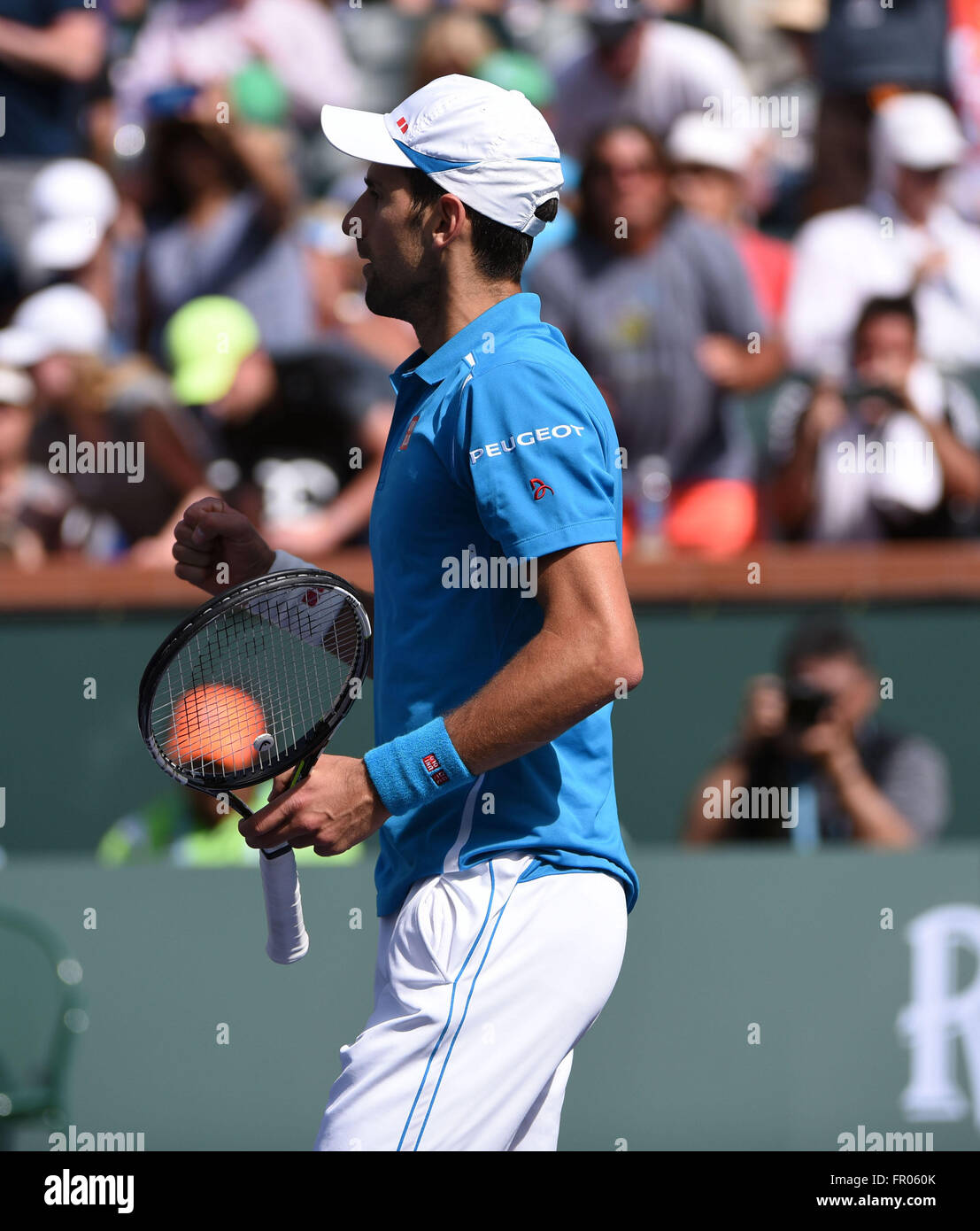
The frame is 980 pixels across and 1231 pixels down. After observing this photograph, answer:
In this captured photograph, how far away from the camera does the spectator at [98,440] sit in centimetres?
534

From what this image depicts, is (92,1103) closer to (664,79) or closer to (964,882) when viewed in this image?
(964,882)

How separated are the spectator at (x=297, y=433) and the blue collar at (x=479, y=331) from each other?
9.40 feet

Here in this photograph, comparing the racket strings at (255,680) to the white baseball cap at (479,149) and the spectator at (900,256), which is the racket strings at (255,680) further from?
the spectator at (900,256)

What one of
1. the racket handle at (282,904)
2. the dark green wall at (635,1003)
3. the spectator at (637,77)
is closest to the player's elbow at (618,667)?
the racket handle at (282,904)

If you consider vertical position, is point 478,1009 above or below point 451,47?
below

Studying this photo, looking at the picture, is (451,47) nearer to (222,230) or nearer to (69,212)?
(222,230)

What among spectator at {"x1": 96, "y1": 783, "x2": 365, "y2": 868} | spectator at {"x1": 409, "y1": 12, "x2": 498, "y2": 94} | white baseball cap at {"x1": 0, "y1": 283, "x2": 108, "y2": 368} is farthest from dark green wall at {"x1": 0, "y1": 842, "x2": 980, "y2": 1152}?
spectator at {"x1": 409, "y1": 12, "x2": 498, "y2": 94}

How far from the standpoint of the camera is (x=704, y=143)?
6.08 m

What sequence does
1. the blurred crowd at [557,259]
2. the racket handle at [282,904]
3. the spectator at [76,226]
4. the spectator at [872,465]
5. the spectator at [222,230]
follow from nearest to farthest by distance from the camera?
the racket handle at [282,904] < the spectator at [872,465] < the blurred crowd at [557,259] < the spectator at [222,230] < the spectator at [76,226]

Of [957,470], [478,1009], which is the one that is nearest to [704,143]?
[957,470]

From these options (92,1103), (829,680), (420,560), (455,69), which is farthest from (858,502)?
(420,560)

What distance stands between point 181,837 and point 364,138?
9.66 ft

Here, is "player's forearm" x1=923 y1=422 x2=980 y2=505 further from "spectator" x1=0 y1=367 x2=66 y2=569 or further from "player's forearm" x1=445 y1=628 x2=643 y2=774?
"player's forearm" x1=445 y1=628 x2=643 y2=774

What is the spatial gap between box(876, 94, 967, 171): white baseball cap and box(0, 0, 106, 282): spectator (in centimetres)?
307
